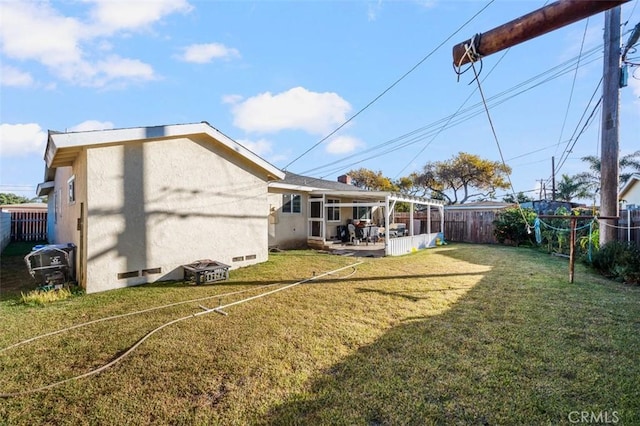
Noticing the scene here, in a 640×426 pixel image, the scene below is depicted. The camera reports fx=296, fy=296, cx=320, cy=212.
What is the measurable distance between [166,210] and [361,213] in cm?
1278

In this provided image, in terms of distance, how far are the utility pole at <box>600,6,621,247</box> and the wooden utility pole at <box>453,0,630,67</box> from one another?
299 inches

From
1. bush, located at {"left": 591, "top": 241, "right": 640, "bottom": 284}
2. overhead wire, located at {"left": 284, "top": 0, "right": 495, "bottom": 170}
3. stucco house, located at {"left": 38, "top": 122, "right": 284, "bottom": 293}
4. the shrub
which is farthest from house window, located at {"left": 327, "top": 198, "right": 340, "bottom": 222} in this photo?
the shrub

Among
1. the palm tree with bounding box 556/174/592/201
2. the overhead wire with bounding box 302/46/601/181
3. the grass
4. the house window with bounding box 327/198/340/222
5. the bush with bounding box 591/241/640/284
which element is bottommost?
the grass

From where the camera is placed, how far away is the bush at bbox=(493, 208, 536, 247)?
15719mm

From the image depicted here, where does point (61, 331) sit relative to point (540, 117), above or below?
below

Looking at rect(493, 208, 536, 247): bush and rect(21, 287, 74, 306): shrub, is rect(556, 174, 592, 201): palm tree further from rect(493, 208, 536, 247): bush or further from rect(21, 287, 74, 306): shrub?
rect(21, 287, 74, 306): shrub

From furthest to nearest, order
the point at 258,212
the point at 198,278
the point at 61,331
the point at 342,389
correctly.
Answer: the point at 258,212
the point at 198,278
the point at 61,331
the point at 342,389

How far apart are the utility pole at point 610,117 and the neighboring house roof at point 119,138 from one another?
32.8ft

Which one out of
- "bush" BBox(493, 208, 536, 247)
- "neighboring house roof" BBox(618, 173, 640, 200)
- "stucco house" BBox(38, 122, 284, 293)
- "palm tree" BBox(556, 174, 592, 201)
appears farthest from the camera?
"palm tree" BBox(556, 174, 592, 201)

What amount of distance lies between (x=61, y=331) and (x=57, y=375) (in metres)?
1.51

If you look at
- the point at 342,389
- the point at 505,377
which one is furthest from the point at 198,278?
the point at 505,377

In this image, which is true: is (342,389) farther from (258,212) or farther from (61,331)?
(258,212)

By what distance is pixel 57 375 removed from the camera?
10.3 ft

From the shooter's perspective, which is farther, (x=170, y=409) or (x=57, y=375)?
(x=57, y=375)
